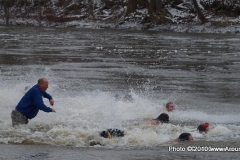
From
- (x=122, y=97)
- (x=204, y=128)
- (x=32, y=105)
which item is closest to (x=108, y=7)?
(x=122, y=97)

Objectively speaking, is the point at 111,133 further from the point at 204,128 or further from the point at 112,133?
the point at 204,128

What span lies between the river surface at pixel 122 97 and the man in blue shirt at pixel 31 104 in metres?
0.25

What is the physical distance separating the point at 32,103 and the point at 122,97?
15.0 ft

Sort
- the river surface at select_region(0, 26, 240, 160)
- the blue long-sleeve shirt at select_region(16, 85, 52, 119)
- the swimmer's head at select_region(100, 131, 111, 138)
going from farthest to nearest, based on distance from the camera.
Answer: the blue long-sleeve shirt at select_region(16, 85, 52, 119) → the swimmer's head at select_region(100, 131, 111, 138) → the river surface at select_region(0, 26, 240, 160)

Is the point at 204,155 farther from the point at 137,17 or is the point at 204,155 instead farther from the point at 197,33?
the point at 137,17

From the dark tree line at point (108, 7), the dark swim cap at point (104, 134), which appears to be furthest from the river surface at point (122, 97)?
the dark tree line at point (108, 7)

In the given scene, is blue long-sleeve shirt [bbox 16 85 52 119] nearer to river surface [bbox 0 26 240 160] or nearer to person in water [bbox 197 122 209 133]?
river surface [bbox 0 26 240 160]

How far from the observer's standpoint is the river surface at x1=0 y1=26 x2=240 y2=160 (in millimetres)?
10469

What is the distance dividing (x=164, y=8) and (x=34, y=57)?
29.9 m

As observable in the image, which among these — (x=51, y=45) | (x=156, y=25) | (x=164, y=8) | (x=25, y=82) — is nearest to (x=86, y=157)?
(x=25, y=82)

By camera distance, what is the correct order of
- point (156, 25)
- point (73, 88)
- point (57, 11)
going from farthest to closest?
point (57, 11)
point (156, 25)
point (73, 88)

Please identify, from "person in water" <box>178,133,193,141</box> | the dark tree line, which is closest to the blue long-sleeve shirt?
"person in water" <box>178,133,193,141</box>

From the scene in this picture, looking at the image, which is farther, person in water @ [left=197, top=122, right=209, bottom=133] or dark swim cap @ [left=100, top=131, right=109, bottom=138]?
person in water @ [left=197, top=122, right=209, bottom=133]

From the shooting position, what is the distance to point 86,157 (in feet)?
30.7
